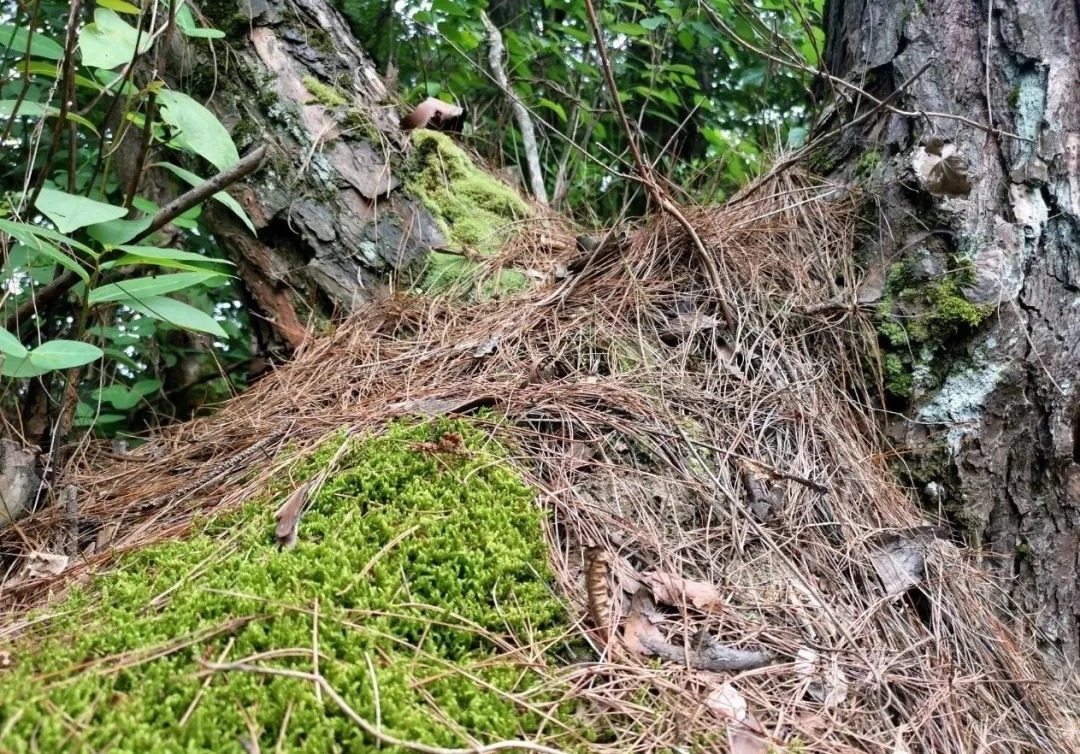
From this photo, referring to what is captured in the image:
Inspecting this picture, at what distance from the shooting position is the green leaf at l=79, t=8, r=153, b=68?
1.46 meters

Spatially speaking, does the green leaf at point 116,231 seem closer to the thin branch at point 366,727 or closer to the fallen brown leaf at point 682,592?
the thin branch at point 366,727

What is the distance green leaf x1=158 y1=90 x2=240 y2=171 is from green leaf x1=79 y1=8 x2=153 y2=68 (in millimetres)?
110

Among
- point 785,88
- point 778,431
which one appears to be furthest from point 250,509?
point 785,88

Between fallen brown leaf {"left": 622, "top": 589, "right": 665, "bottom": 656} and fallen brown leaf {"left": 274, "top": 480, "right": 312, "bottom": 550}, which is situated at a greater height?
fallen brown leaf {"left": 274, "top": 480, "right": 312, "bottom": 550}

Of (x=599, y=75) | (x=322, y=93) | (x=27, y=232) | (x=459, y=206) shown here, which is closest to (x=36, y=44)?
(x=27, y=232)

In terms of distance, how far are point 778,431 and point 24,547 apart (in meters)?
1.80

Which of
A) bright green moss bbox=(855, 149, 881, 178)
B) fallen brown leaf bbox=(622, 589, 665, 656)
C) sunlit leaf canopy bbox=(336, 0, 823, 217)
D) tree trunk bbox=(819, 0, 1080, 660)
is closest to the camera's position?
fallen brown leaf bbox=(622, 589, 665, 656)

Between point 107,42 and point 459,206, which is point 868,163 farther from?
point 107,42

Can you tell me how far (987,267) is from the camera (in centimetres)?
207

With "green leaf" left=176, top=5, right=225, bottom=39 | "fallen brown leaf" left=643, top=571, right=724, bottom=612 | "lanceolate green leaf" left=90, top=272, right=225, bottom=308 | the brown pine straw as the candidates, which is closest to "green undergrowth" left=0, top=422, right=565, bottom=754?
the brown pine straw

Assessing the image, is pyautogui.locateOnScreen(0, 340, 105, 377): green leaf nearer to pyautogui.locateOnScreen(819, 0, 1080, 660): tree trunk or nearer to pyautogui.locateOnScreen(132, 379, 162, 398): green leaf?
pyautogui.locateOnScreen(132, 379, 162, 398): green leaf

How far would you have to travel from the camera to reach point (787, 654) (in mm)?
1365

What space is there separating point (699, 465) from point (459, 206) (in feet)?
5.14

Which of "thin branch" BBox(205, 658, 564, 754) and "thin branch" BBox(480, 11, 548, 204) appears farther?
"thin branch" BBox(480, 11, 548, 204)
